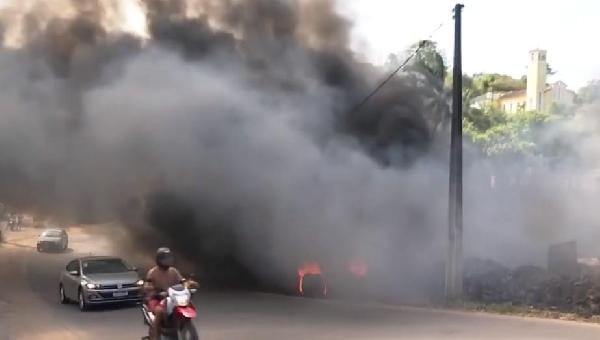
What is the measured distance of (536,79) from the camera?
61312 mm

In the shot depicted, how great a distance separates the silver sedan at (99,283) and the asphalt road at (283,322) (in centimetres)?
25

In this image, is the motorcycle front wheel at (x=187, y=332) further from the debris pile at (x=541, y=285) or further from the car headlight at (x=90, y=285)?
the debris pile at (x=541, y=285)

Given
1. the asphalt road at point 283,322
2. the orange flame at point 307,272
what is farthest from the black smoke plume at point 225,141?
the asphalt road at point 283,322

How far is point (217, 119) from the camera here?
18.2m

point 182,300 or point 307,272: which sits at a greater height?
point 182,300

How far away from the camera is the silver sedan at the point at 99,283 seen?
44.3 feet

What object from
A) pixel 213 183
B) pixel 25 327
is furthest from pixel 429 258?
pixel 25 327

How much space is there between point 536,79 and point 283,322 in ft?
182

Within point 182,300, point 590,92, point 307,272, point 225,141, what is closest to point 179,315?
point 182,300

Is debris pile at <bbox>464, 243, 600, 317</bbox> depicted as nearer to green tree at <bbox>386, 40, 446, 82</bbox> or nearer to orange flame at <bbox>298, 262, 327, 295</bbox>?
orange flame at <bbox>298, 262, 327, 295</bbox>

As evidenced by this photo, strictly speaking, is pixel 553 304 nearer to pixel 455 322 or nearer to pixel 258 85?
pixel 455 322

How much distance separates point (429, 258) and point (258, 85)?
677 centimetres

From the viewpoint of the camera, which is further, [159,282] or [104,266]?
[104,266]

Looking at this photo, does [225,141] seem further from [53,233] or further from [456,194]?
[53,233]
